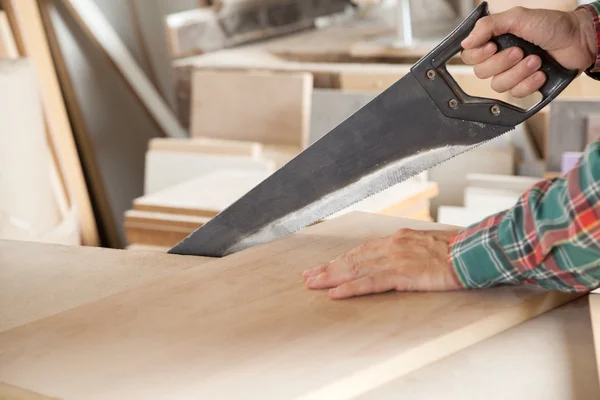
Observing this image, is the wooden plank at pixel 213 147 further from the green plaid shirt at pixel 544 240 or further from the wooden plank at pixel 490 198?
the green plaid shirt at pixel 544 240

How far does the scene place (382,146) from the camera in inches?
56.8

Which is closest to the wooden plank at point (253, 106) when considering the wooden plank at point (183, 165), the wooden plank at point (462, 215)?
the wooden plank at point (183, 165)

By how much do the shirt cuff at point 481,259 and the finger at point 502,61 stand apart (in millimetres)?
283

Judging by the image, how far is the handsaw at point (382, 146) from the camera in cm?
135

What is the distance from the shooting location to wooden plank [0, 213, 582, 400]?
40.5 inches

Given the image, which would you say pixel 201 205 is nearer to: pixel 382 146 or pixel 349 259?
pixel 382 146

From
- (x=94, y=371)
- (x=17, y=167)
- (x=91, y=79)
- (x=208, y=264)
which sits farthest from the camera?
(x=91, y=79)

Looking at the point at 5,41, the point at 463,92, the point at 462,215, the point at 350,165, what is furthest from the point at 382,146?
the point at 5,41

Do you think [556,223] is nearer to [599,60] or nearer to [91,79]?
[599,60]

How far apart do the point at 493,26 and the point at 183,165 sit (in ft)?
6.62

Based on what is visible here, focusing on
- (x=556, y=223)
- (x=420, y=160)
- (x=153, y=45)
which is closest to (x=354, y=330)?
(x=556, y=223)

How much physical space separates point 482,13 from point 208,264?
2.00 feet

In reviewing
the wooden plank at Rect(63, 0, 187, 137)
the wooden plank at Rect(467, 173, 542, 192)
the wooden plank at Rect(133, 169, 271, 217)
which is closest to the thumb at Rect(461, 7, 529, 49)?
the wooden plank at Rect(133, 169, 271, 217)

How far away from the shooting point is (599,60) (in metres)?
1.44
